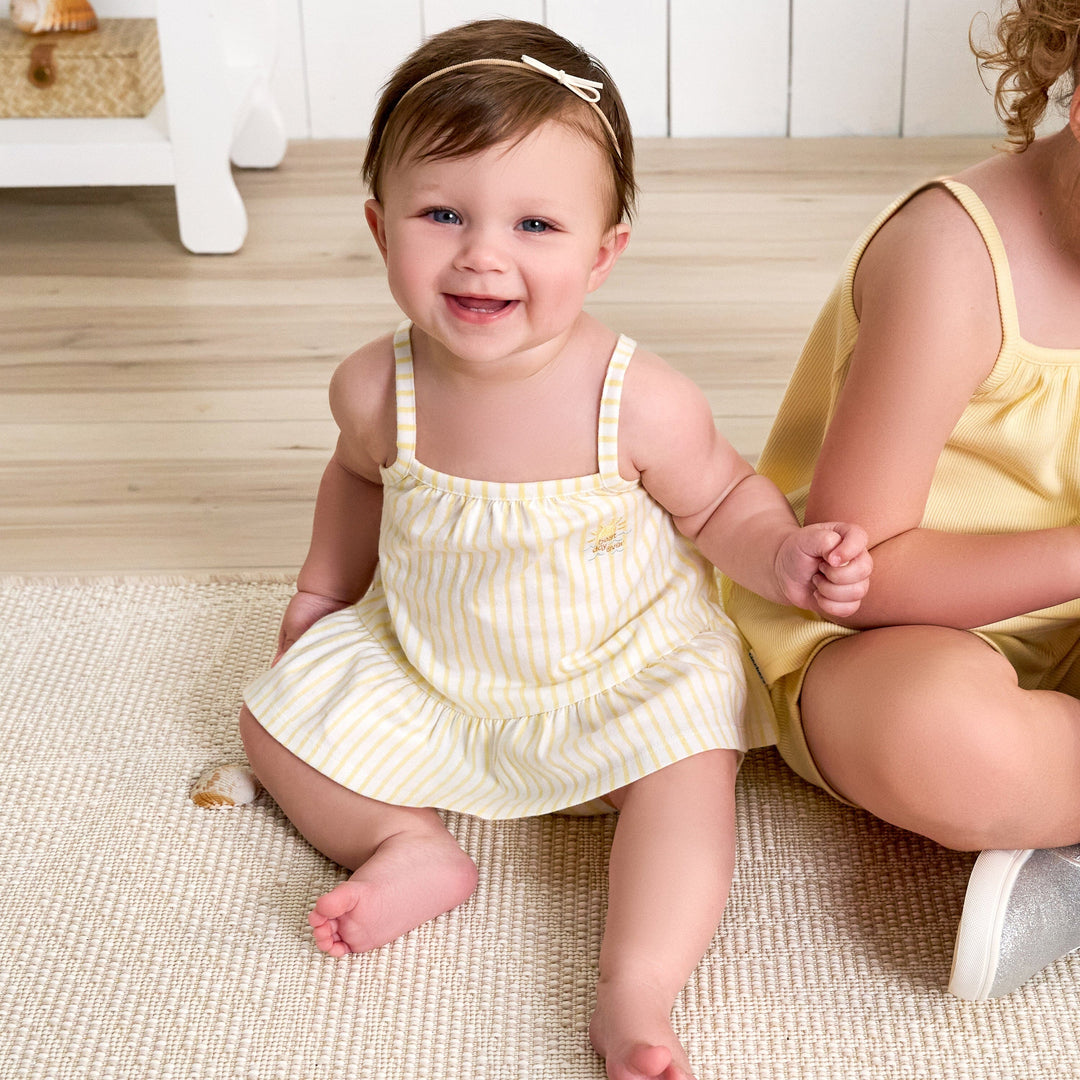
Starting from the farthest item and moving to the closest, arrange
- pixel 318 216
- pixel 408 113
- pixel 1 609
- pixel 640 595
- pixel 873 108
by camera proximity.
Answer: pixel 873 108 → pixel 318 216 → pixel 1 609 → pixel 640 595 → pixel 408 113

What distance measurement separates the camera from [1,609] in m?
1.06

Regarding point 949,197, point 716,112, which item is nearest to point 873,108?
point 716,112

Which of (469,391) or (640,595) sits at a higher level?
(469,391)

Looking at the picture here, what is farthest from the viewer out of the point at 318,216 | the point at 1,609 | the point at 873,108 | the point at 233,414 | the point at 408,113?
the point at 873,108

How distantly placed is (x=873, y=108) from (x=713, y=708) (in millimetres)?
1614

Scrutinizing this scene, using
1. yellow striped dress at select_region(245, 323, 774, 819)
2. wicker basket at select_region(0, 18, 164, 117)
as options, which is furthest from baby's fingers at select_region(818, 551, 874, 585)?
wicker basket at select_region(0, 18, 164, 117)

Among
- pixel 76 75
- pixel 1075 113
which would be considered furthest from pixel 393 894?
pixel 76 75

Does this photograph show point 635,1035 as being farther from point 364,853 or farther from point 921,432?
point 921,432

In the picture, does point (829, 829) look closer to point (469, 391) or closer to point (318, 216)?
point (469, 391)

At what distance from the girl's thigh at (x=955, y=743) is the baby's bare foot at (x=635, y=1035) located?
0.57 ft

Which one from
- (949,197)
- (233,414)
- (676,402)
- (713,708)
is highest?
(949,197)

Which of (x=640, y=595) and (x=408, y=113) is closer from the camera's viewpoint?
(x=408, y=113)

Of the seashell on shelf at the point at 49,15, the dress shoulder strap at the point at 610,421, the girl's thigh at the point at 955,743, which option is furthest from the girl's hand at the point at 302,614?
the seashell on shelf at the point at 49,15

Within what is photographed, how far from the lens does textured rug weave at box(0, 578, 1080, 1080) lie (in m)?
0.69
